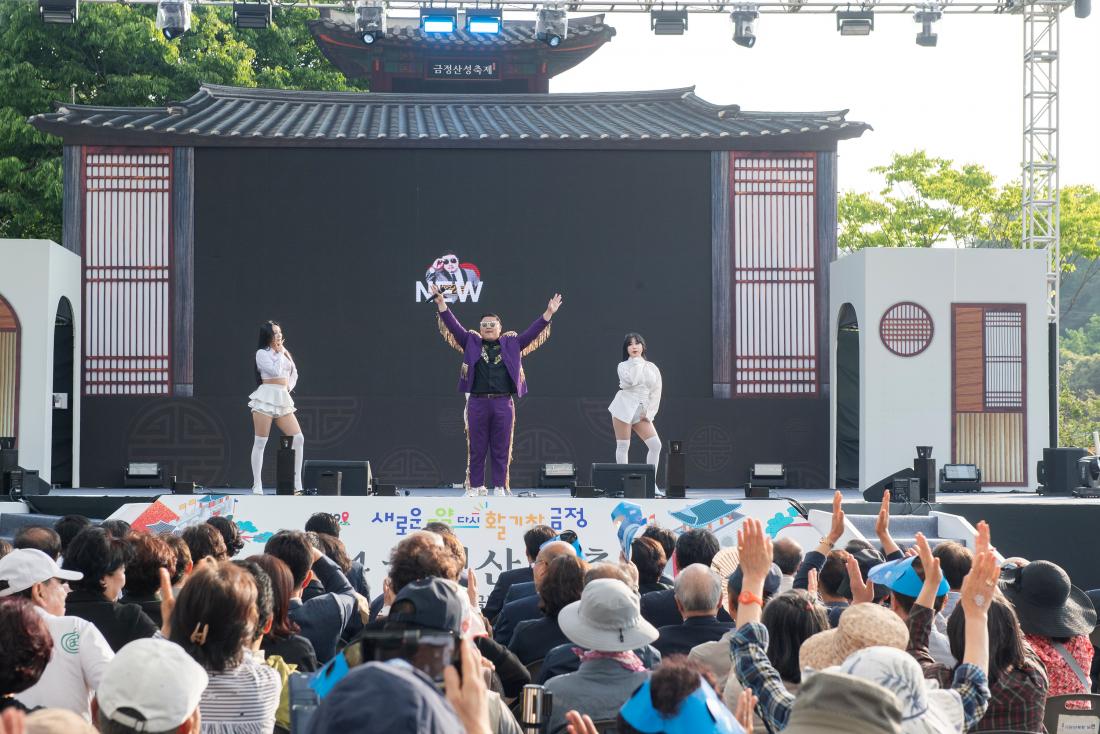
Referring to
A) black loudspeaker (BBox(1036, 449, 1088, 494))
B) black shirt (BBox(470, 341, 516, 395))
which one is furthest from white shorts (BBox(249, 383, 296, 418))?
black loudspeaker (BBox(1036, 449, 1088, 494))

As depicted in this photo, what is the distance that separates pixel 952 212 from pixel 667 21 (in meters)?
12.8

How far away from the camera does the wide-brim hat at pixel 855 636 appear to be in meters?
2.56

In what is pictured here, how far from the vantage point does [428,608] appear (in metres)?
2.09

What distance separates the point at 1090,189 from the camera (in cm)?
2227

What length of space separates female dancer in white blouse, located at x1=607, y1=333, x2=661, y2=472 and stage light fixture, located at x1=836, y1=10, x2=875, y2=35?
3.50 m

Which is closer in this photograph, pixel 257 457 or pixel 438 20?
pixel 257 457

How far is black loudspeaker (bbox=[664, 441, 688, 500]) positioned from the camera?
30.1 ft

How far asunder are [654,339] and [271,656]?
8.82 m

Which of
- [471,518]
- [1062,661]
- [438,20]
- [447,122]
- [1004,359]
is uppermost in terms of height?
→ [438,20]

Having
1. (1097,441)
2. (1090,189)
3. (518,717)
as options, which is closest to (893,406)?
(1097,441)

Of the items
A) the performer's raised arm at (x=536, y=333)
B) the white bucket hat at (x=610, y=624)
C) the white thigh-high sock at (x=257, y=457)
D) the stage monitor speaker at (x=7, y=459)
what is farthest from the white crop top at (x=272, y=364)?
the white bucket hat at (x=610, y=624)

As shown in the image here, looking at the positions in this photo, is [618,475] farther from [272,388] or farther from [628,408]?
[272,388]


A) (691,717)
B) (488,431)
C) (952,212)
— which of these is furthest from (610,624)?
(952,212)

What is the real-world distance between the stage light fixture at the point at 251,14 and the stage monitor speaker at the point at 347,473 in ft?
13.1
